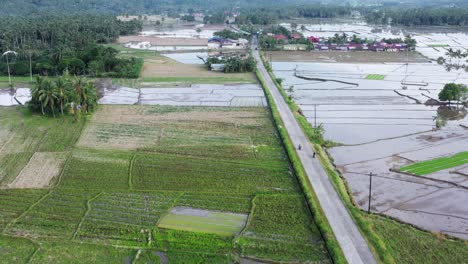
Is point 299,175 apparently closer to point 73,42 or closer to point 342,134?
point 342,134

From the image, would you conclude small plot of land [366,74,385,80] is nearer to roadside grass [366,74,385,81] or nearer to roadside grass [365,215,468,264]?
roadside grass [366,74,385,81]

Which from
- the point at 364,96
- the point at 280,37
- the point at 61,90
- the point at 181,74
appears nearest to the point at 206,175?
the point at 61,90

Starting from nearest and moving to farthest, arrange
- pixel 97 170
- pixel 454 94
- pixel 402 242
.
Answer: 1. pixel 402 242
2. pixel 97 170
3. pixel 454 94

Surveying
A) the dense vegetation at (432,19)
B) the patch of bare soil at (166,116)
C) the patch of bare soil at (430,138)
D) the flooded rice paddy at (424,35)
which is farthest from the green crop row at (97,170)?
the dense vegetation at (432,19)

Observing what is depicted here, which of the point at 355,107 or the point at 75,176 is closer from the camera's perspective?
the point at 75,176

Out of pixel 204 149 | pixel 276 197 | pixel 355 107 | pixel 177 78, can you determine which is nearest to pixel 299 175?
pixel 276 197

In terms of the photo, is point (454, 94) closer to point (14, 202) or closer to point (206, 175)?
point (206, 175)

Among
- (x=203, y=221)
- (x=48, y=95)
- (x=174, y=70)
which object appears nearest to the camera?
(x=203, y=221)
